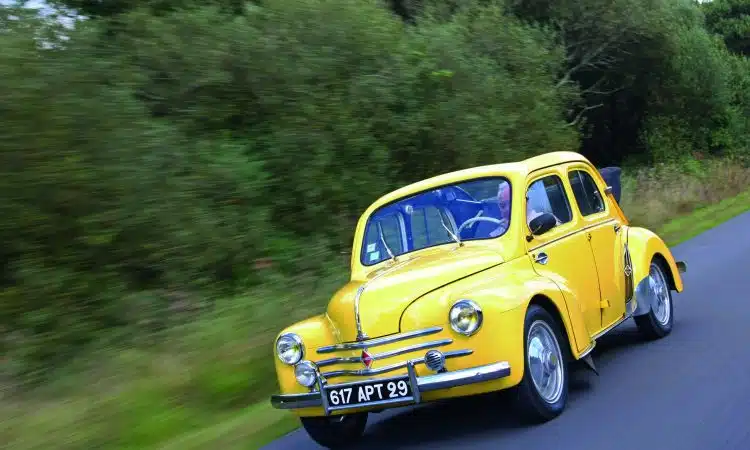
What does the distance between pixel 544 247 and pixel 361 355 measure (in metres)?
1.76

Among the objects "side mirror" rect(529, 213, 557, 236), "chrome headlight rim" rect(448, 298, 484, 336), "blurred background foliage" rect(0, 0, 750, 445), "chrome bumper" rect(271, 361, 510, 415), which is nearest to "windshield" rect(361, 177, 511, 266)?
"side mirror" rect(529, 213, 557, 236)

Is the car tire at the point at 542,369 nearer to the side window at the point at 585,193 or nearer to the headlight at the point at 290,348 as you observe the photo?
the headlight at the point at 290,348

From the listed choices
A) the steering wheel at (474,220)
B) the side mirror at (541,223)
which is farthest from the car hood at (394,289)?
the side mirror at (541,223)

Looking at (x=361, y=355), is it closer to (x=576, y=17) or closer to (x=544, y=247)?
(x=544, y=247)

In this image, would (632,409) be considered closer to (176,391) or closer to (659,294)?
(659,294)

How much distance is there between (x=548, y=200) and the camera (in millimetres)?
7152

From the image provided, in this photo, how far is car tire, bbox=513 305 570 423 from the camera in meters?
5.62

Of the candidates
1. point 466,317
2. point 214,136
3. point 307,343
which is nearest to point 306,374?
point 307,343

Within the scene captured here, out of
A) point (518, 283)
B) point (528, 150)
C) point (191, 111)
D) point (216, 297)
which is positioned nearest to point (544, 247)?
point (518, 283)

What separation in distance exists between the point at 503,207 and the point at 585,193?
140cm

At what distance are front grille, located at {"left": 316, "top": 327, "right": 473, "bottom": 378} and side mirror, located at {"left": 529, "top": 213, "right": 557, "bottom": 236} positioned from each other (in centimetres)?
151

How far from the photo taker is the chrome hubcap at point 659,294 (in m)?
8.24

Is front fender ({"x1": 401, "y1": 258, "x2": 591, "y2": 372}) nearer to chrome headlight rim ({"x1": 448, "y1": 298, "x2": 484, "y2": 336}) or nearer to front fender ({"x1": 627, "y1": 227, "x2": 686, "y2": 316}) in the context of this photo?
chrome headlight rim ({"x1": 448, "y1": 298, "x2": 484, "y2": 336})

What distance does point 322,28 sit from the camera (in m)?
14.0
